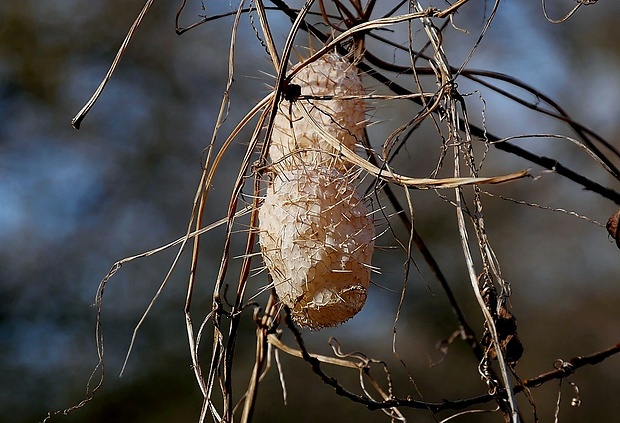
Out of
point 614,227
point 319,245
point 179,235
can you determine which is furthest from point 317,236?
point 179,235

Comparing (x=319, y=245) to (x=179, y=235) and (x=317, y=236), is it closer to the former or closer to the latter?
(x=317, y=236)

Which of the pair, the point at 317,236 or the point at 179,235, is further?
the point at 179,235

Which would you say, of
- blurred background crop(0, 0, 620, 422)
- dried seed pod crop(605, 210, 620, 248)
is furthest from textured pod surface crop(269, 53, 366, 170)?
blurred background crop(0, 0, 620, 422)

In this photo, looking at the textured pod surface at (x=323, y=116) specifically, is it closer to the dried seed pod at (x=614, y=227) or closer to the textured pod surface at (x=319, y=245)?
the textured pod surface at (x=319, y=245)

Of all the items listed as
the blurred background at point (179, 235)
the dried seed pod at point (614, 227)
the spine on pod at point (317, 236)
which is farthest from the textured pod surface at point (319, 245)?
the blurred background at point (179, 235)

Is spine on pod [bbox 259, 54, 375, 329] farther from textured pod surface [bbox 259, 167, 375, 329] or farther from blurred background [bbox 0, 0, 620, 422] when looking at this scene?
blurred background [bbox 0, 0, 620, 422]

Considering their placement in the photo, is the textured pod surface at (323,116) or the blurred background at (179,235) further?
the blurred background at (179,235)

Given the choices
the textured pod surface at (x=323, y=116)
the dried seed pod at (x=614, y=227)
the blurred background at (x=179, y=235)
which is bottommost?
the dried seed pod at (x=614, y=227)

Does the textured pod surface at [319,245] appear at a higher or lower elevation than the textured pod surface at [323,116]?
lower
